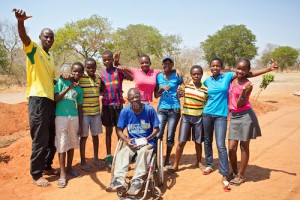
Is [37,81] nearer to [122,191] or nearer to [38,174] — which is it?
[38,174]

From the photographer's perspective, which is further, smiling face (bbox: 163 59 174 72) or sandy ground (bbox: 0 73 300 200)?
smiling face (bbox: 163 59 174 72)

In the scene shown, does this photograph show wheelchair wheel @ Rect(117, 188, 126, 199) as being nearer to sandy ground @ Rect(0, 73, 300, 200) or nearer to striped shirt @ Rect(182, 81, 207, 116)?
sandy ground @ Rect(0, 73, 300, 200)

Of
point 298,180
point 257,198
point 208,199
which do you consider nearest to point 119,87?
point 208,199

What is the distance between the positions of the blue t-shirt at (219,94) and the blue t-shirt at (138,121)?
85 cm

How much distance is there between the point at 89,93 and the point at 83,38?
23847mm

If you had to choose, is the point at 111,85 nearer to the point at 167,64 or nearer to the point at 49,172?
the point at 167,64

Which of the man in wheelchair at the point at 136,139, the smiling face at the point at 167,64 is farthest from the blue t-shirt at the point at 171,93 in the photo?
the man in wheelchair at the point at 136,139

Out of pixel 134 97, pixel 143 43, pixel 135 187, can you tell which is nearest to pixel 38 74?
pixel 134 97

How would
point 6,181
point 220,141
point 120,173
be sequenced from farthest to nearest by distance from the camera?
point 6,181, point 220,141, point 120,173

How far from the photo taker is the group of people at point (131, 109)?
3727 millimetres

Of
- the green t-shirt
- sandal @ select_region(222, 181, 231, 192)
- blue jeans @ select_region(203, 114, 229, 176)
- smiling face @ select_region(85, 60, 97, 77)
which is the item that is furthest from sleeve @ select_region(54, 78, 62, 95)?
sandal @ select_region(222, 181, 231, 192)

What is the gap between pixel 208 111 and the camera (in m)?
4.03

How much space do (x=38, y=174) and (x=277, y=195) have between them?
3.40 meters

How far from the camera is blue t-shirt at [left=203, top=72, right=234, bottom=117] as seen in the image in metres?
3.90
